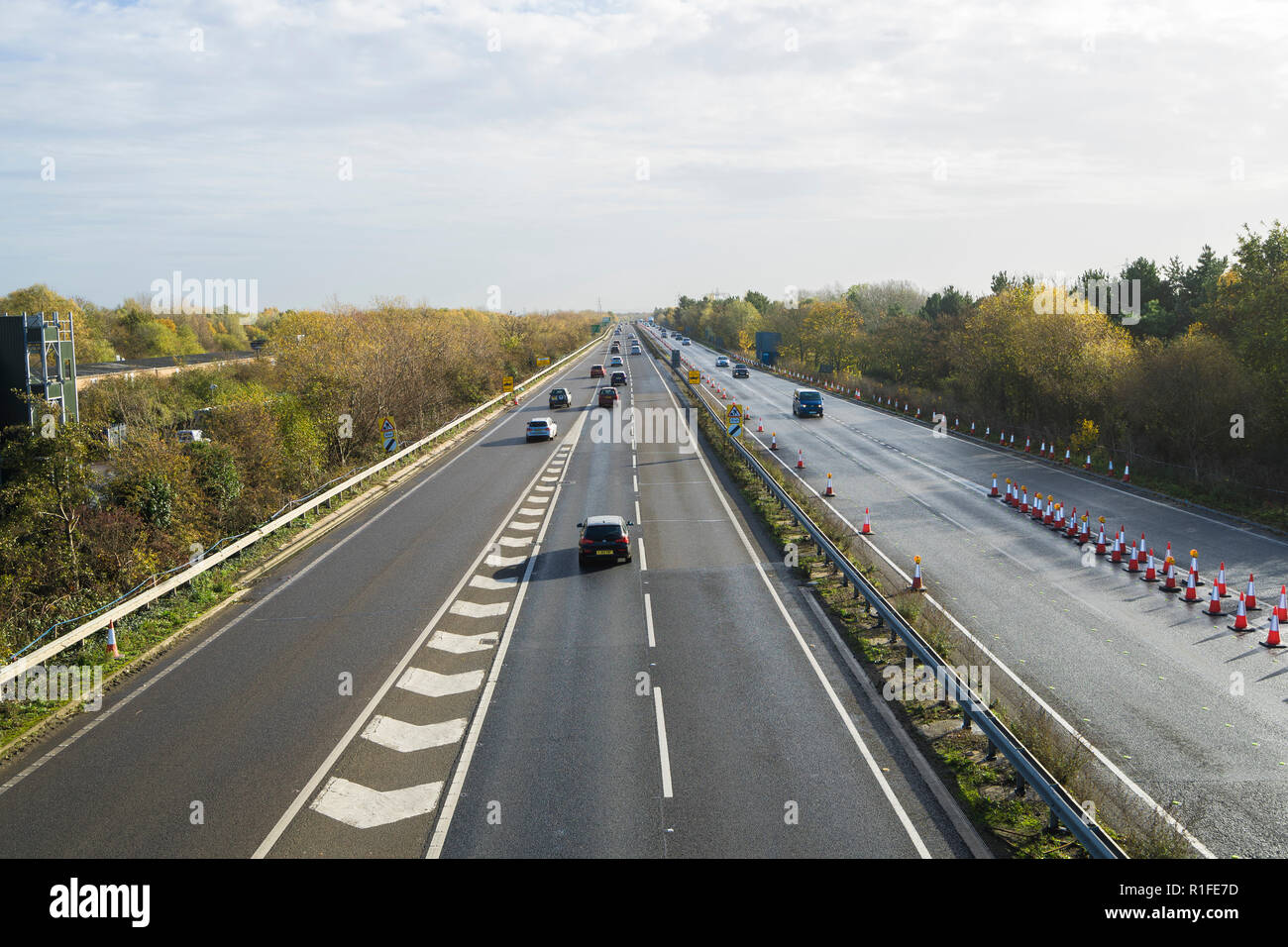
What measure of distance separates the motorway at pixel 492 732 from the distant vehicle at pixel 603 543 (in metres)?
0.39

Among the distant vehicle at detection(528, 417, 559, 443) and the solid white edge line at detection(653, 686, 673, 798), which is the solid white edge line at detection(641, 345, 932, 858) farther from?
the distant vehicle at detection(528, 417, 559, 443)

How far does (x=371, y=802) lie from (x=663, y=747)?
385 cm

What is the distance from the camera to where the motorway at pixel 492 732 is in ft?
32.9

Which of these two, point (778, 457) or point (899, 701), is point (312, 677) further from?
point (778, 457)

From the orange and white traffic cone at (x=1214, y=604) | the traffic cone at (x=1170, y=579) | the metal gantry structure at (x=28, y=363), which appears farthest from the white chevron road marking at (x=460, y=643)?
the metal gantry structure at (x=28, y=363)

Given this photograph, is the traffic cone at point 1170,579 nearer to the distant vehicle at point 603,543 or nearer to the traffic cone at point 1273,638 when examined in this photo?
the traffic cone at point 1273,638

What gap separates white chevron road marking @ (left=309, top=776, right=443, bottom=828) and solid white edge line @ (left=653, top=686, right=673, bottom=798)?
279cm

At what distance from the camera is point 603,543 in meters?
22.5

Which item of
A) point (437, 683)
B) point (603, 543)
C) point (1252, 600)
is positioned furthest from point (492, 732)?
point (1252, 600)

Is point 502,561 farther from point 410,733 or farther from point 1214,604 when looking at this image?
point 1214,604

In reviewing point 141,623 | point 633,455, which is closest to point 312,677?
point 141,623

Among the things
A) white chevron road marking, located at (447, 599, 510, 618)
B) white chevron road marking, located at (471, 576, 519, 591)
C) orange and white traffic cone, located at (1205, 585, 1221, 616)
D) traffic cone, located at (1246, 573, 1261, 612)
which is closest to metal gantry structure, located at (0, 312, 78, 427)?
white chevron road marking, located at (471, 576, 519, 591)

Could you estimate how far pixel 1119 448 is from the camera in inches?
1487
